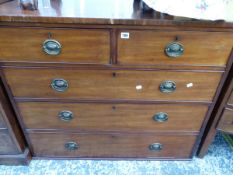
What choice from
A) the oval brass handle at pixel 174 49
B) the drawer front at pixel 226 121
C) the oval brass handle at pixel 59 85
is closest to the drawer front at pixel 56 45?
the oval brass handle at pixel 59 85

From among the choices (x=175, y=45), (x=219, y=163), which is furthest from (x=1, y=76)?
(x=219, y=163)

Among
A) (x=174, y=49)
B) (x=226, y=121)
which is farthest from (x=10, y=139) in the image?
(x=226, y=121)

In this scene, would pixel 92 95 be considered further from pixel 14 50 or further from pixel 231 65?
pixel 231 65

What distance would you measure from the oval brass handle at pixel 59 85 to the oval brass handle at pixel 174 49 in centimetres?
45

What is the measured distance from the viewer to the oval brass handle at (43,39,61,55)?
835 mm

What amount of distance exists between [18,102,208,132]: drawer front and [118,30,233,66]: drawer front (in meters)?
0.26

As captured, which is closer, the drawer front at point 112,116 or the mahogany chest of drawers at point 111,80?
the mahogany chest of drawers at point 111,80

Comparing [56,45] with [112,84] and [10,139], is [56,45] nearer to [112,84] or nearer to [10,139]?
[112,84]

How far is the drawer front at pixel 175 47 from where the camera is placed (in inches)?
32.3

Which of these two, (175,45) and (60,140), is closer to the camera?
(175,45)

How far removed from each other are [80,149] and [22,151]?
0.32 meters

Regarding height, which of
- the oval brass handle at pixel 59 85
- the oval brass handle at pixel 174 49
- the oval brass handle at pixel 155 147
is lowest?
the oval brass handle at pixel 155 147

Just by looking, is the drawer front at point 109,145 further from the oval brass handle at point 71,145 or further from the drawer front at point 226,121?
the drawer front at point 226,121

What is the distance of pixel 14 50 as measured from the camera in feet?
2.84
